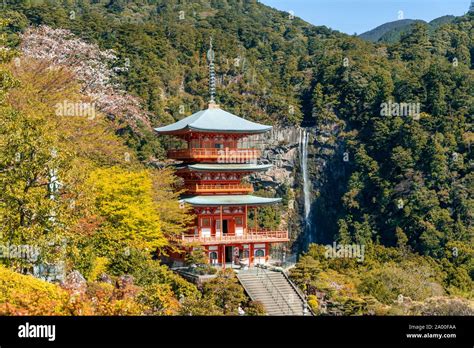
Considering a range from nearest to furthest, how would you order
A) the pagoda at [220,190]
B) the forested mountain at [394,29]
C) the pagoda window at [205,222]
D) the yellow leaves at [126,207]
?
1. the yellow leaves at [126,207]
2. the pagoda at [220,190]
3. the pagoda window at [205,222]
4. the forested mountain at [394,29]

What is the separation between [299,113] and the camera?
66.3m

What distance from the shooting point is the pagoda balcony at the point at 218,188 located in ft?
94.0

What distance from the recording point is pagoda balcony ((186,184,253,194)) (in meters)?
28.7

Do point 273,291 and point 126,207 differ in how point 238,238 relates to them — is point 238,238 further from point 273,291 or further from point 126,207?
point 126,207

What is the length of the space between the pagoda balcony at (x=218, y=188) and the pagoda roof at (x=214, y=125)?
235 cm

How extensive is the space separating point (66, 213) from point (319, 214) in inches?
1933

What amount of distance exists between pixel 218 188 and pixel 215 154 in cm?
149

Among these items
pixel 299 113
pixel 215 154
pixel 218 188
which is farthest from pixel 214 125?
pixel 299 113

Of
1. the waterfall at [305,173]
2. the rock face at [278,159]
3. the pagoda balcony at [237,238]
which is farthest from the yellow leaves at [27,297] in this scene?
the rock face at [278,159]

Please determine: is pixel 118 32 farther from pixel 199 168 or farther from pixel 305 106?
pixel 199 168

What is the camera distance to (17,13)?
196 feet

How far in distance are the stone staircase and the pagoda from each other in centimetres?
173

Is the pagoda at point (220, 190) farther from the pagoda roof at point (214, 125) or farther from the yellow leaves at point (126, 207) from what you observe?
the yellow leaves at point (126, 207)
